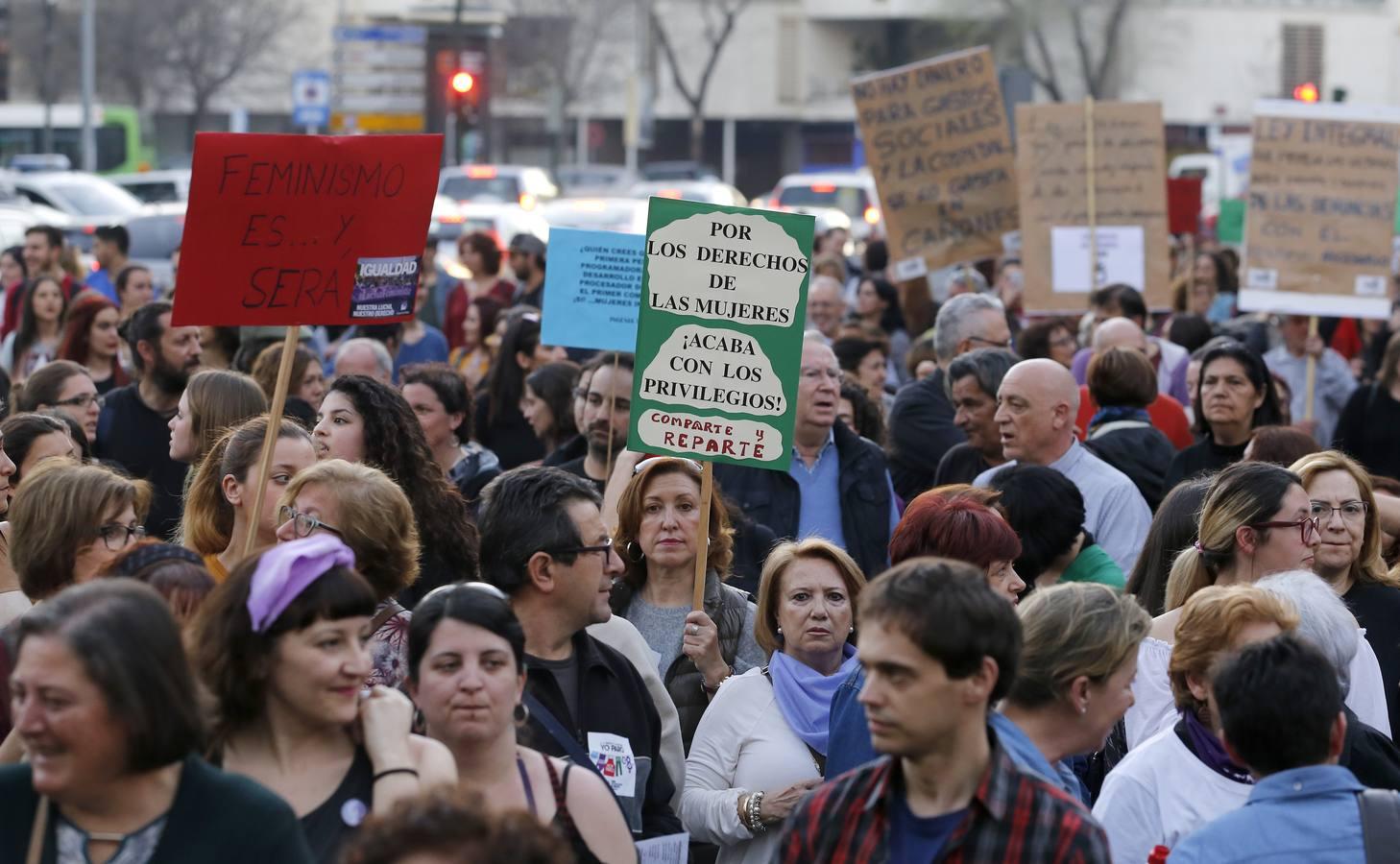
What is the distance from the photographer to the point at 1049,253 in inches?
503

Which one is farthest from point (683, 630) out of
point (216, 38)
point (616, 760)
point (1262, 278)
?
point (216, 38)

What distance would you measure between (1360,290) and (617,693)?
7868 millimetres

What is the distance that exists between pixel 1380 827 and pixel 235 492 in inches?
131

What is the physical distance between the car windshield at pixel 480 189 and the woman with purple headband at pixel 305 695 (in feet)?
101

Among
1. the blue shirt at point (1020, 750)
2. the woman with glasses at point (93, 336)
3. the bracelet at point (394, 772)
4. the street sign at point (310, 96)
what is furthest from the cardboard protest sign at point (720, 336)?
the street sign at point (310, 96)

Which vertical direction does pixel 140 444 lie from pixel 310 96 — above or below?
below

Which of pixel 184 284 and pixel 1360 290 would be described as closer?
pixel 184 284

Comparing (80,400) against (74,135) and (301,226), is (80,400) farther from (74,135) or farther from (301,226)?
(74,135)

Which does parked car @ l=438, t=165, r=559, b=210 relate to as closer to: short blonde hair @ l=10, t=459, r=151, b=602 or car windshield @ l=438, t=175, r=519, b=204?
car windshield @ l=438, t=175, r=519, b=204

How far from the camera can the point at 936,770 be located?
3387mm

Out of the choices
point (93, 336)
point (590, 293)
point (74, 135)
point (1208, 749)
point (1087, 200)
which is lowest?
point (1208, 749)

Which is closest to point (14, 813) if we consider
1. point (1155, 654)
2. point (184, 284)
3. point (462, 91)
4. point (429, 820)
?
point (429, 820)

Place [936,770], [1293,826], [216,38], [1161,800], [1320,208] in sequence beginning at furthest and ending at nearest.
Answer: [216,38] < [1320,208] < [1161,800] < [1293,826] < [936,770]

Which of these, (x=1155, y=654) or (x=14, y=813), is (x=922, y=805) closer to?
(x=14, y=813)
